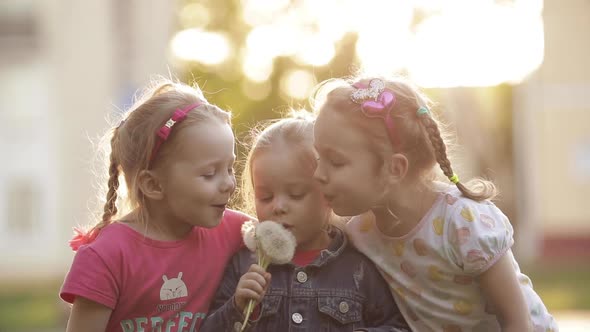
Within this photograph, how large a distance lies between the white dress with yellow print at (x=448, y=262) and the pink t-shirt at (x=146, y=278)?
634 mm

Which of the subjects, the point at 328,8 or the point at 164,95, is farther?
the point at 328,8

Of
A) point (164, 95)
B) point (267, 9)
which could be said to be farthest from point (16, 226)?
point (164, 95)

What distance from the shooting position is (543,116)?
33.1m

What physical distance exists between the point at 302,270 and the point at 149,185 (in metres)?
0.67

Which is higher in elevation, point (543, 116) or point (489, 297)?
point (489, 297)

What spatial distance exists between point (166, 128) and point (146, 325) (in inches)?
29.3

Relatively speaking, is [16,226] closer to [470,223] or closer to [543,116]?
[543,116]

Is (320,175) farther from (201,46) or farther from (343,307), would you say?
(201,46)

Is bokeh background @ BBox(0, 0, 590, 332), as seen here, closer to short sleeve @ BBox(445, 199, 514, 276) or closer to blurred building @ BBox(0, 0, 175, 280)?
blurred building @ BBox(0, 0, 175, 280)

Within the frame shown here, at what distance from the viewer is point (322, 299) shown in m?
3.82

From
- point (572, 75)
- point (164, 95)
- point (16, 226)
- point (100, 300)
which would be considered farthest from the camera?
point (572, 75)

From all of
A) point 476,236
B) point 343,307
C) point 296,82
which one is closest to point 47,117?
point 296,82

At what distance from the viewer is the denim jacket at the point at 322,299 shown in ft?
12.5

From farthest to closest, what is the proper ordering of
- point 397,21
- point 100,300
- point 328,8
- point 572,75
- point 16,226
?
1. point 572,75
2. point 16,226
3. point 328,8
4. point 397,21
5. point 100,300
